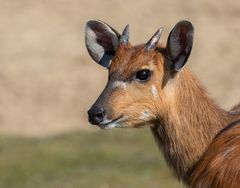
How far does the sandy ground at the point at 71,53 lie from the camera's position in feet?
103

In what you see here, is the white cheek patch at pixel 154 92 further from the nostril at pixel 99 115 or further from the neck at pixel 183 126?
the nostril at pixel 99 115

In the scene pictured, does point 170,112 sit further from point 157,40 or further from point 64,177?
point 64,177

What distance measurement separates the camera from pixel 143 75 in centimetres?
1038

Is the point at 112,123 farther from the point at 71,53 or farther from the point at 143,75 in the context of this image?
the point at 71,53

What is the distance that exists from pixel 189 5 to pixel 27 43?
701 cm

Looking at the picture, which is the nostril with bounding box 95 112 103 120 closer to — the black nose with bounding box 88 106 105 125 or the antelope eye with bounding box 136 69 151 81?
the black nose with bounding box 88 106 105 125

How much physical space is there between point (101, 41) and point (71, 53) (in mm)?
24884

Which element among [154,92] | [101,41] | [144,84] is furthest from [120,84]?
[101,41]

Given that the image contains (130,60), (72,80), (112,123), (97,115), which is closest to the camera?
(97,115)

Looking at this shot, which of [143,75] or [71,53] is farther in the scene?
[71,53]

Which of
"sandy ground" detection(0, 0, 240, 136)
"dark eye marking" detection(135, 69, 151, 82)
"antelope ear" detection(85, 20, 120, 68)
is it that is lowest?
"sandy ground" detection(0, 0, 240, 136)

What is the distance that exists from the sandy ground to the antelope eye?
1862 cm

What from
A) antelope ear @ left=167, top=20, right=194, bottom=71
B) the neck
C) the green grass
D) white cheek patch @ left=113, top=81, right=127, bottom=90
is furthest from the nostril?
the green grass

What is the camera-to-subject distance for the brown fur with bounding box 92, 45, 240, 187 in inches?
407
